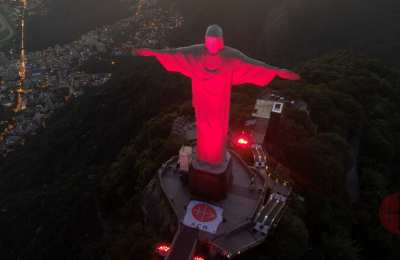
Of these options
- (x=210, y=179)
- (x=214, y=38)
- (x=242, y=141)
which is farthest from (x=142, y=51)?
(x=242, y=141)

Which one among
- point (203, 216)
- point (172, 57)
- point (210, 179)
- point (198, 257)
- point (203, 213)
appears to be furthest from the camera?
point (210, 179)

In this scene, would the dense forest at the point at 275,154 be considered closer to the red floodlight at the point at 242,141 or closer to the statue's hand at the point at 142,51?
the red floodlight at the point at 242,141

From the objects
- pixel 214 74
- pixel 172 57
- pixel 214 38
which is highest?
pixel 214 38

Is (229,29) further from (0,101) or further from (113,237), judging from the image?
(113,237)

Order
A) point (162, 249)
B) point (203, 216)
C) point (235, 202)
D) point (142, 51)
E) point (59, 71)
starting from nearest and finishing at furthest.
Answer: point (142, 51) → point (162, 249) → point (203, 216) → point (235, 202) → point (59, 71)

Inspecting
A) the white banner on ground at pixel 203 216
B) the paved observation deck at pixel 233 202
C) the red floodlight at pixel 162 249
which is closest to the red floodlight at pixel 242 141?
the paved observation deck at pixel 233 202

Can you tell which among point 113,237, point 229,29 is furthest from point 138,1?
point 113,237

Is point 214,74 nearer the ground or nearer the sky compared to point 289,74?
nearer the ground

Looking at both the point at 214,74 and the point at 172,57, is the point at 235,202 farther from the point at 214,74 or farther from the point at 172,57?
the point at 172,57
